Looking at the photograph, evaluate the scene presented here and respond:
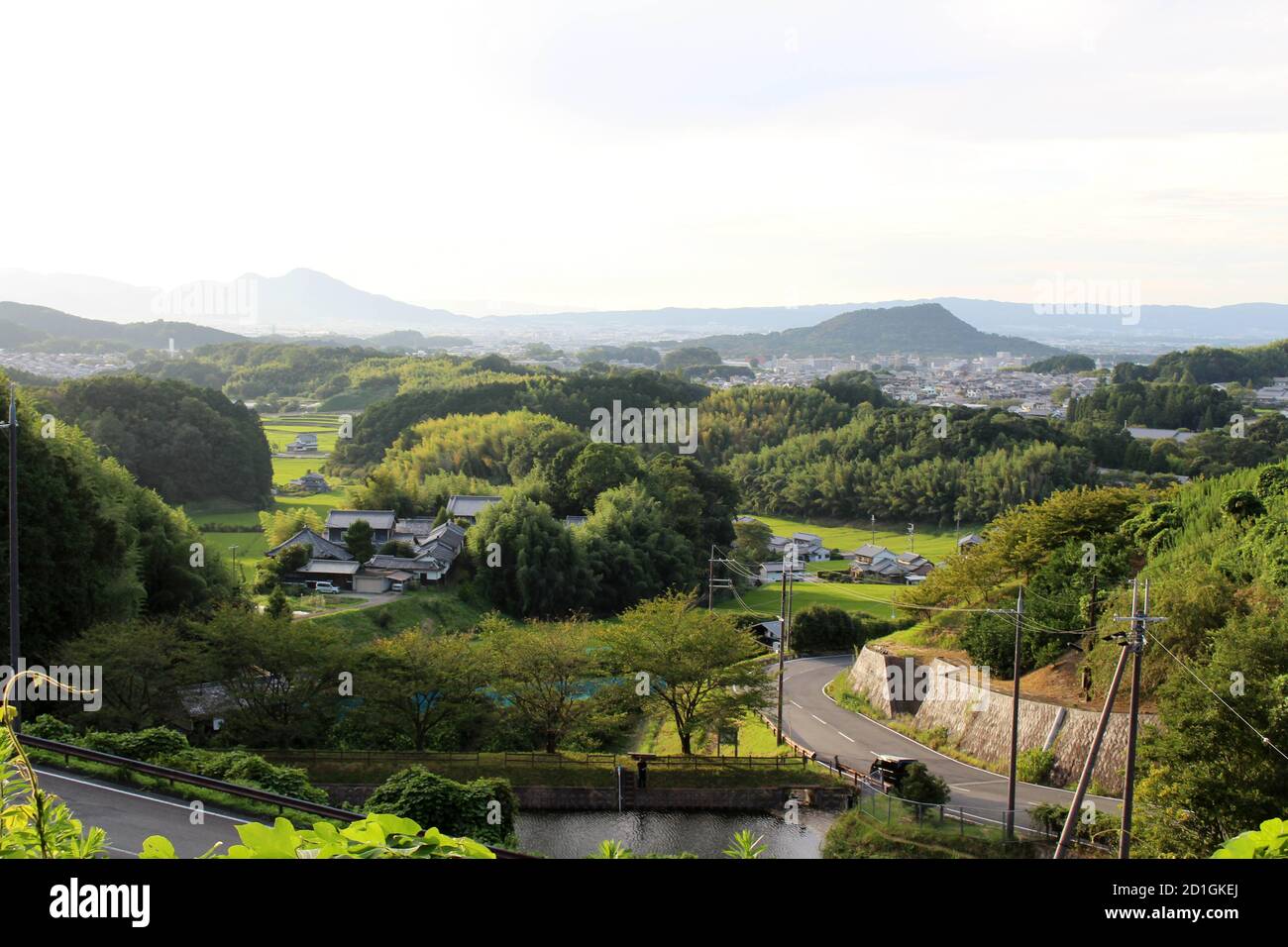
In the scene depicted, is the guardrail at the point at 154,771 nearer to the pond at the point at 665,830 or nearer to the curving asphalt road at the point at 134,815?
the curving asphalt road at the point at 134,815

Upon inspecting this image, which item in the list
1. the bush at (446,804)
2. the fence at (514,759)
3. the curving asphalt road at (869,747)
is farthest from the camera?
the fence at (514,759)

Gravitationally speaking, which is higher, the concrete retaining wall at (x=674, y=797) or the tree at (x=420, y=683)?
the tree at (x=420, y=683)

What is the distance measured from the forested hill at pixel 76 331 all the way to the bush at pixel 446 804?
10996 cm

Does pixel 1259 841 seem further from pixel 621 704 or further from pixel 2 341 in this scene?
pixel 2 341

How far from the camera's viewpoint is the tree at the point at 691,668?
719 inches

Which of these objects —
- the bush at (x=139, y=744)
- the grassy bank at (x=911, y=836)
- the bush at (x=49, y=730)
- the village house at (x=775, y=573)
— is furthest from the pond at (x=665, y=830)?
the village house at (x=775, y=573)

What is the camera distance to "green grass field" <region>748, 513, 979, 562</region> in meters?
45.2

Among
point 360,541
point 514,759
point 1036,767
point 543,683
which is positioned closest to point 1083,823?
point 1036,767

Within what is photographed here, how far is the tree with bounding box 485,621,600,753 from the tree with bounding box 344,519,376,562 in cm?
1432

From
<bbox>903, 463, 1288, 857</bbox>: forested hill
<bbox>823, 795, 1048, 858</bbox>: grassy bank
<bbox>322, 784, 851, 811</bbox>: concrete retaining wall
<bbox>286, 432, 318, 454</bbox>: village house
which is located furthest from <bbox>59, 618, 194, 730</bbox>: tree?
<bbox>286, 432, 318, 454</bbox>: village house

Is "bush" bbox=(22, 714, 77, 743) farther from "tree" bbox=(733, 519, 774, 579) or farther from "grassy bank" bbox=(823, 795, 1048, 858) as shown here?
"tree" bbox=(733, 519, 774, 579)

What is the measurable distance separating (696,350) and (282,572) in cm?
12581

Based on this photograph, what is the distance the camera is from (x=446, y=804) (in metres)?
11.0
